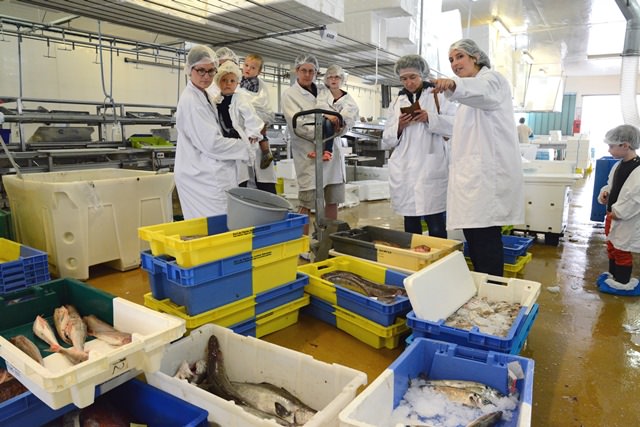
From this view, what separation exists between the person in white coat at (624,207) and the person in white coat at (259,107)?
2.34 metres

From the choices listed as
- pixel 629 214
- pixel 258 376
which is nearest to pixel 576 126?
pixel 629 214

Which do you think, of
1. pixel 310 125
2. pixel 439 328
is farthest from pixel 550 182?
pixel 439 328

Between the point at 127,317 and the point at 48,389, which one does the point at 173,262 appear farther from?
the point at 48,389

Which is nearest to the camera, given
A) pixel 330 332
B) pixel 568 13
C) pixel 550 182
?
pixel 330 332

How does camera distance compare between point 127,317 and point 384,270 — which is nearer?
point 127,317

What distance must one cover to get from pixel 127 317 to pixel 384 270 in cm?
131

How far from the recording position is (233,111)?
2.65 metres

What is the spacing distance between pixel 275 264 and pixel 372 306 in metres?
0.51

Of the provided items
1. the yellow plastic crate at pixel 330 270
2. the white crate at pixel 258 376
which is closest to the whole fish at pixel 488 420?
the white crate at pixel 258 376

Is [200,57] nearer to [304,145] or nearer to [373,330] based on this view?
[304,145]

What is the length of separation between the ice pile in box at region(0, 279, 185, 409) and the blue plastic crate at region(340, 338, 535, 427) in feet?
1.86

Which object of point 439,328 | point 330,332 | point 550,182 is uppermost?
point 550,182

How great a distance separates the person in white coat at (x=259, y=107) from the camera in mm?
3125

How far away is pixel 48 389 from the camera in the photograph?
959mm
